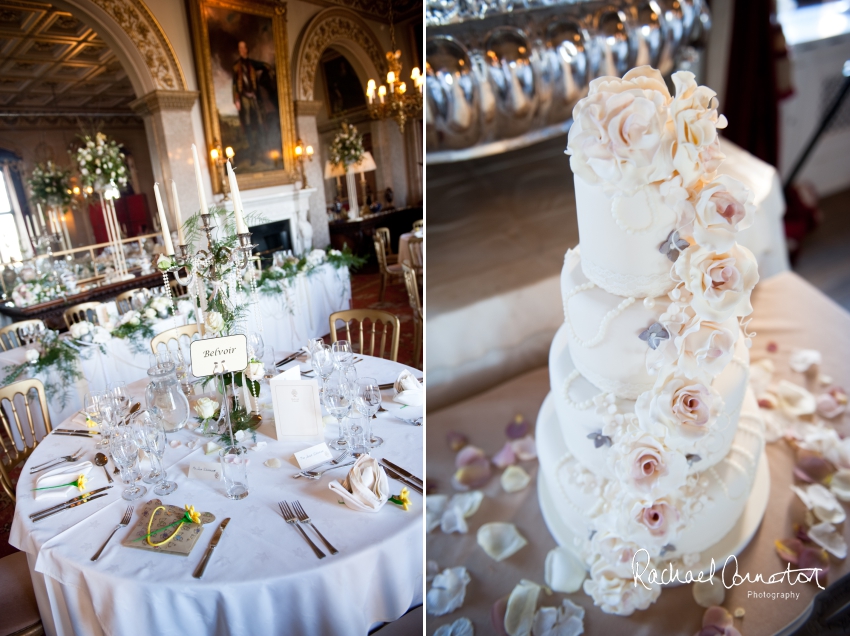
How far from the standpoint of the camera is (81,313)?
2074 mm

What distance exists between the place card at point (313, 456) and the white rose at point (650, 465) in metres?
0.78

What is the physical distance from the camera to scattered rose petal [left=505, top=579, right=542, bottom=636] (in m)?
0.89

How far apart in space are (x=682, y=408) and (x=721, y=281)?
0.55 feet

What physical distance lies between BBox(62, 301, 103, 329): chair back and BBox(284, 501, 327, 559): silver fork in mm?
1343

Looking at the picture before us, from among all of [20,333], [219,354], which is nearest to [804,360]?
[219,354]

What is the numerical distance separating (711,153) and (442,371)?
33.6 inches

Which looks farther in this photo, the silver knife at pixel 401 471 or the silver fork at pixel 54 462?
the silver fork at pixel 54 462

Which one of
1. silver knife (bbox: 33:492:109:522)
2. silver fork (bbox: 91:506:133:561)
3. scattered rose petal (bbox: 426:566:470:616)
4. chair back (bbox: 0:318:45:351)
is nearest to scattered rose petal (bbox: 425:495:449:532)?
scattered rose petal (bbox: 426:566:470:616)

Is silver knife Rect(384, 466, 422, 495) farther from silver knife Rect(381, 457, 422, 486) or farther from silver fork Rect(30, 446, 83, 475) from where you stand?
silver fork Rect(30, 446, 83, 475)

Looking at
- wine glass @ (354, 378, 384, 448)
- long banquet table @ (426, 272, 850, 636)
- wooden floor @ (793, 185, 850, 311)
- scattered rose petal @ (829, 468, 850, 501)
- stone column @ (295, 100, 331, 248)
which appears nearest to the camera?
long banquet table @ (426, 272, 850, 636)

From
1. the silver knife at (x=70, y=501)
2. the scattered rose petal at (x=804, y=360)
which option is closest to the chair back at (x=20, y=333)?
the silver knife at (x=70, y=501)

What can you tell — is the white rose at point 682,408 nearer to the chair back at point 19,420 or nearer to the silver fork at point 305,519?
the silver fork at point 305,519

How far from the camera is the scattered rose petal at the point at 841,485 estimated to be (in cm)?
110
